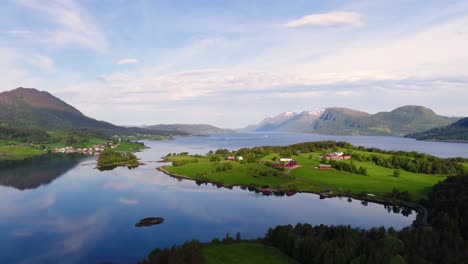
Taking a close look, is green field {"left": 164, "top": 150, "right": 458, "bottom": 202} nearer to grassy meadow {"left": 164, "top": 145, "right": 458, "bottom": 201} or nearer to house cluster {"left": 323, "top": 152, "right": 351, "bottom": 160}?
grassy meadow {"left": 164, "top": 145, "right": 458, "bottom": 201}

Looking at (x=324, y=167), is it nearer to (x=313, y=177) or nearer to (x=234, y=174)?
(x=313, y=177)

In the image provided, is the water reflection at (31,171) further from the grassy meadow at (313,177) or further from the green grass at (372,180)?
the green grass at (372,180)

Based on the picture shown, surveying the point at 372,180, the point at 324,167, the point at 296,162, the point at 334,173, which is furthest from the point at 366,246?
the point at 296,162

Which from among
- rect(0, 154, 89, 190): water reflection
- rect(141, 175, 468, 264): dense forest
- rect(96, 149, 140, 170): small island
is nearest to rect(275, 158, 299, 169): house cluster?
rect(96, 149, 140, 170): small island

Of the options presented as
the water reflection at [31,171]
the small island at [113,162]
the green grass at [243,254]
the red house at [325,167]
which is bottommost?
the green grass at [243,254]

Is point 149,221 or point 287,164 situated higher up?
point 287,164

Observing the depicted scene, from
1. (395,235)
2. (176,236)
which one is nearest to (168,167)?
(176,236)

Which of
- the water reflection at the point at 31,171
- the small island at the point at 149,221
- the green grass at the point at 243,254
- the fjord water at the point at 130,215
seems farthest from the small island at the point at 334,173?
the green grass at the point at 243,254
